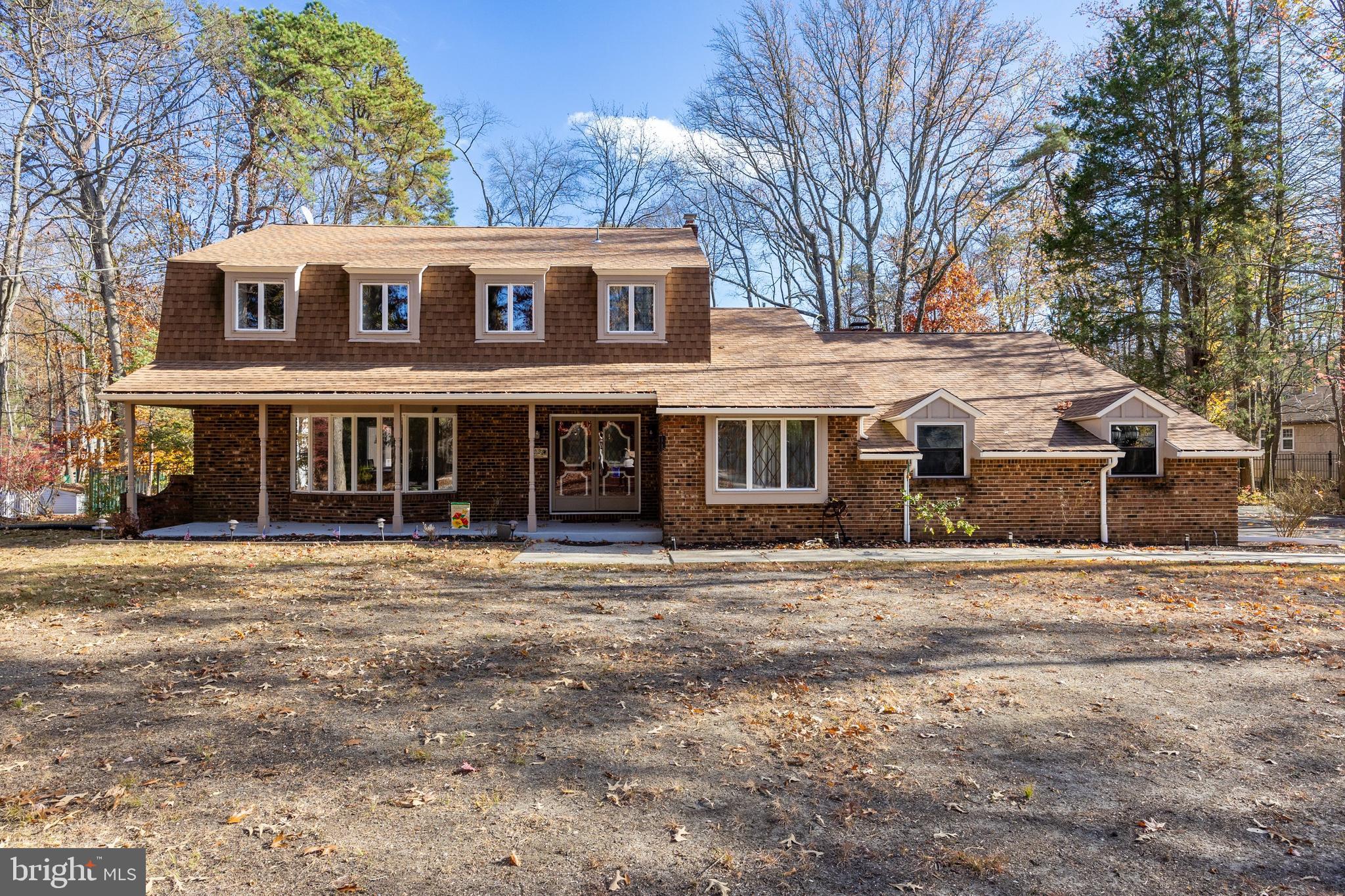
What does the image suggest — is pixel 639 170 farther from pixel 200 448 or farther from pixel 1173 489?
pixel 1173 489

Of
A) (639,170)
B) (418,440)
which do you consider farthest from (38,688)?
(639,170)

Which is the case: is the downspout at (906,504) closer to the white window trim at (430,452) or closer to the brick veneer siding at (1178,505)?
the brick veneer siding at (1178,505)

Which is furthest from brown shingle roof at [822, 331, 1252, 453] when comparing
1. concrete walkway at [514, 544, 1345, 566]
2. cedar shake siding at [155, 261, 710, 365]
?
cedar shake siding at [155, 261, 710, 365]

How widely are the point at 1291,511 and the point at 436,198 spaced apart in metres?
30.0

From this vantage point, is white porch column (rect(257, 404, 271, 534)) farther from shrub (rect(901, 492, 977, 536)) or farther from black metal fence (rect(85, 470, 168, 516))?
shrub (rect(901, 492, 977, 536))

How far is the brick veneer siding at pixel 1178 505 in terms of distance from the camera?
14.6 m

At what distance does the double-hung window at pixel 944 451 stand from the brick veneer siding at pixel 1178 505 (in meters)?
3.09

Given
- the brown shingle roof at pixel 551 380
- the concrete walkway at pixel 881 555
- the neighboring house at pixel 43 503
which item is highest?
the brown shingle roof at pixel 551 380

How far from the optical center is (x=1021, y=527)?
14.4m

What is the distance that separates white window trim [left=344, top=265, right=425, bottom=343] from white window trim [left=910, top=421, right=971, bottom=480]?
1061 cm

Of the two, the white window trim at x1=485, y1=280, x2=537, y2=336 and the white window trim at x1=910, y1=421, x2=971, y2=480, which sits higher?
the white window trim at x1=485, y1=280, x2=537, y2=336

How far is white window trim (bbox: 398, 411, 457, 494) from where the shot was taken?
618 inches

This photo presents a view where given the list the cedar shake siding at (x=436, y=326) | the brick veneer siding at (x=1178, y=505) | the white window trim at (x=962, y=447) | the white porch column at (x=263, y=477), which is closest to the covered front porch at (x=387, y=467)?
the white porch column at (x=263, y=477)

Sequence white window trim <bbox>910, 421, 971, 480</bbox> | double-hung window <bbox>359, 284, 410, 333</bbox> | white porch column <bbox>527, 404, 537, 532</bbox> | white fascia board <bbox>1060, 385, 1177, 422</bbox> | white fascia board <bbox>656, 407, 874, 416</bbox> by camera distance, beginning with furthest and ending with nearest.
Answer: double-hung window <bbox>359, 284, 410, 333</bbox>, white fascia board <bbox>1060, 385, 1177, 422</bbox>, white window trim <bbox>910, 421, 971, 480</bbox>, white porch column <bbox>527, 404, 537, 532</bbox>, white fascia board <bbox>656, 407, 874, 416</bbox>
